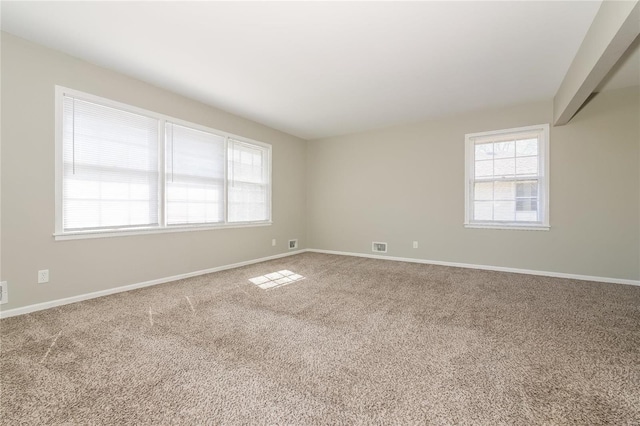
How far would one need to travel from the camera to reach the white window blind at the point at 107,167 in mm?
2898

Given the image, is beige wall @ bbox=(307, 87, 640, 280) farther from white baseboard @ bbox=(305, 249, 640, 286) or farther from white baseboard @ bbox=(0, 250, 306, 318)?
white baseboard @ bbox=(0, 250, 306, 318)

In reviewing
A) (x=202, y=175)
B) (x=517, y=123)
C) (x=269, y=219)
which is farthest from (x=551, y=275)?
(x=202, y=175)

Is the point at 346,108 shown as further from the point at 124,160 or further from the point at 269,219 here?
the point at 124,160

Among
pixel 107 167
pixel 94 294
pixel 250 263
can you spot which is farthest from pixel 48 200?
pixel 250 263

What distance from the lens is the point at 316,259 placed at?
537 cm

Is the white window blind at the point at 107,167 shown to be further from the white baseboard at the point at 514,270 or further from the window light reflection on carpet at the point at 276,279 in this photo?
the white baseboard at the point at 514,270

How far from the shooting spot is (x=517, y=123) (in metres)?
4.26

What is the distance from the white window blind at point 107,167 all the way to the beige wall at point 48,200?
150mm

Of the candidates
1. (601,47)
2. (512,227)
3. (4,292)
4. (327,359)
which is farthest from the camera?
(512,227)

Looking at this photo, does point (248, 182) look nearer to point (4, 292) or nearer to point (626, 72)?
point (4, 292)

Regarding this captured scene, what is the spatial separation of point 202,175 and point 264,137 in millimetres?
1547

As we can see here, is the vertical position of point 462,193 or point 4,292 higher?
point 462,193

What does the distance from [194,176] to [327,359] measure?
330 centimetres

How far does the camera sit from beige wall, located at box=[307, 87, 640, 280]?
12.0ft
